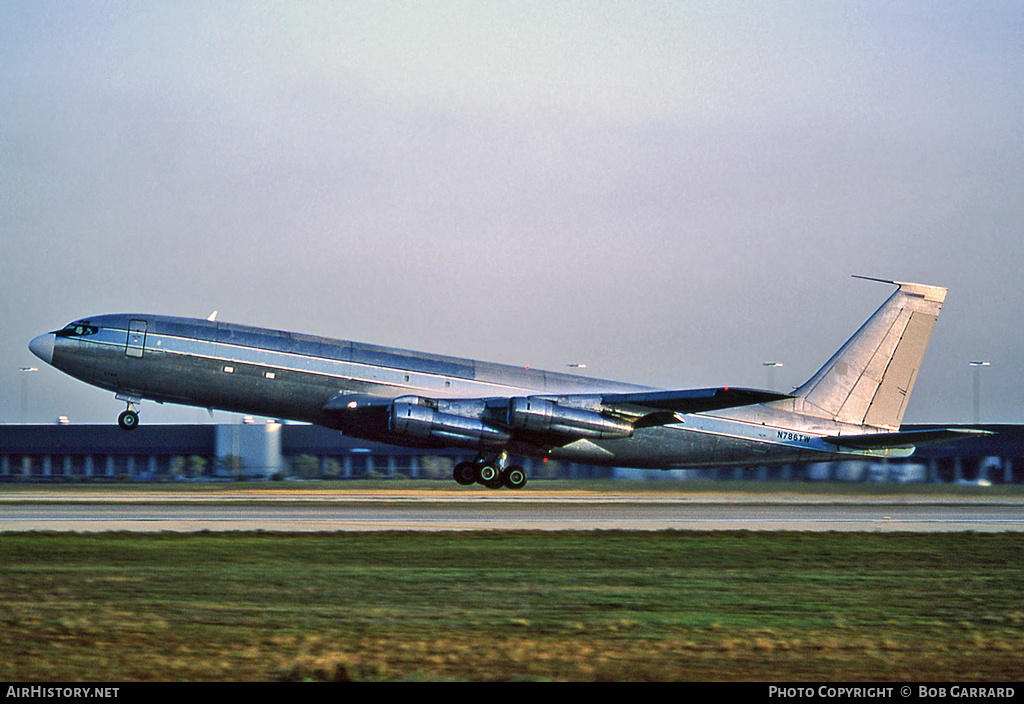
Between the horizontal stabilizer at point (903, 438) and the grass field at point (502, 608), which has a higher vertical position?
the horizontal stabilizer at point (903, 438)

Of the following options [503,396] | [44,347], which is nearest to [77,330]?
[44,347]

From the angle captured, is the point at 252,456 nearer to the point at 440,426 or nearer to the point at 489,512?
the point at 440,426

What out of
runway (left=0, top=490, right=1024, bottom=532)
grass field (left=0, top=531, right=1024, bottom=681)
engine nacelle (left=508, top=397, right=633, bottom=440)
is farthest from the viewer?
engine nacelle (left=508, top=397, right=633, bottom=440)

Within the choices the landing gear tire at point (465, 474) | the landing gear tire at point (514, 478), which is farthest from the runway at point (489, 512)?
the landing gear tire at point (465, 474)

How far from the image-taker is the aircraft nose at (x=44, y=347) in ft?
124

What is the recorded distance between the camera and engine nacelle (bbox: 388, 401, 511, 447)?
37.4 m

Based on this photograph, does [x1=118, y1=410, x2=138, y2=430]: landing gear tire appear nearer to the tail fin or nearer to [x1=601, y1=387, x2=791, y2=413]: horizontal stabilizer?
[x1=601, y1=387, x2=791, y2=413]: horizontal stabilizer

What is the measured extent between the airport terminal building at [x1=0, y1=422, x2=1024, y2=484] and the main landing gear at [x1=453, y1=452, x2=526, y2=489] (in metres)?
19.2

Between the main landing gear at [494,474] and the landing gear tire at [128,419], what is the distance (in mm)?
12015

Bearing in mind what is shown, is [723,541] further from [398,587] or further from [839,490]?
[839,490]

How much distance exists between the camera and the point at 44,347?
37.8 meters

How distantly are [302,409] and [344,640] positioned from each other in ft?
85.4

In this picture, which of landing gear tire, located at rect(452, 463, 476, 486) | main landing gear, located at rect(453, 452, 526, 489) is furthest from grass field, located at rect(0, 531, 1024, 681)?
landing gear tire, located at rect(452, 463, 476, 486)

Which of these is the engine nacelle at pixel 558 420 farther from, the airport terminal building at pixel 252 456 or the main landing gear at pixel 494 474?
the airport terminal building at pixel 252 456
